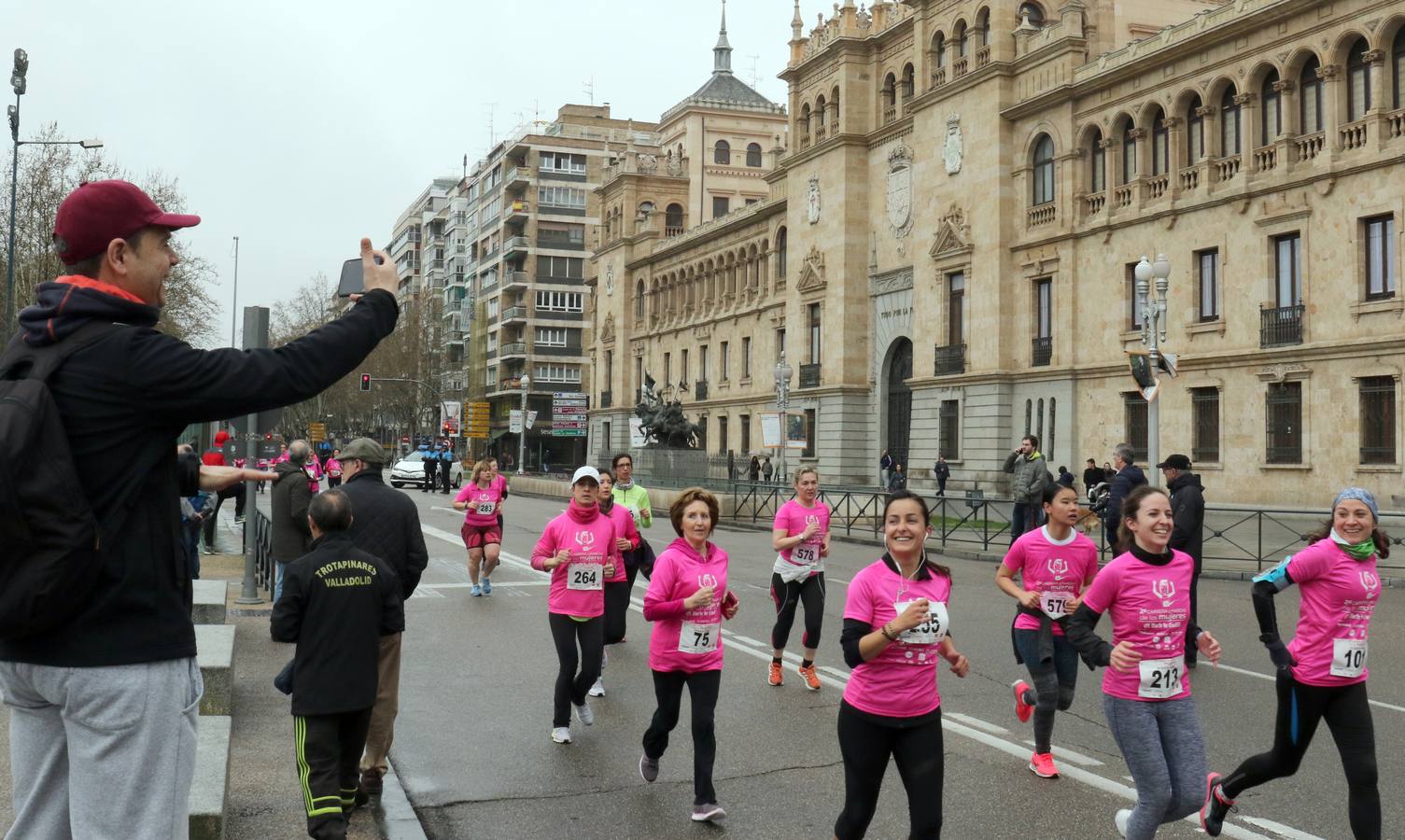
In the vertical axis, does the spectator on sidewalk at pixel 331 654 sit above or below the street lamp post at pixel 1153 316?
below

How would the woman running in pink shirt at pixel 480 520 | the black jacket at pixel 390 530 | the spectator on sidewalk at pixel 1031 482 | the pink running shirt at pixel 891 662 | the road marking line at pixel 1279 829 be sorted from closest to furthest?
the pink running shirt at pixel 891 662
the road marking line at pixel 1279 829
the black jacket at pixel 390 530
the woman running in pink shirt at pixel 480 520
the spectator on sidewalk at pixel 1031 482

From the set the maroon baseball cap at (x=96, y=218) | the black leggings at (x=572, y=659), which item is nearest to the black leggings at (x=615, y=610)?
the black leggings at (x=572, y=659)

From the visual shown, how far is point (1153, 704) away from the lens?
5.07m

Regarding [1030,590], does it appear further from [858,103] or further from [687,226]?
[687,226]

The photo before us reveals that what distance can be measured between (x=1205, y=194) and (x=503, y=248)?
209 ft

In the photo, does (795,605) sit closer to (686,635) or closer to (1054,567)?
(1054,567)

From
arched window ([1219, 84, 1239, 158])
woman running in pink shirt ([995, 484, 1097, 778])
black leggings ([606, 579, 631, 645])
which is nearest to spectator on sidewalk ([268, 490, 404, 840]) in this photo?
woman running in pink shirt ([995, 484, 1097, 778])

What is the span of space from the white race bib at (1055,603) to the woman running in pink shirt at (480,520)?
907 cm

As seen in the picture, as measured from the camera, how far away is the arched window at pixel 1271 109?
30.8 m

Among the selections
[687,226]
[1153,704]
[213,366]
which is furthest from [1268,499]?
[687,226]

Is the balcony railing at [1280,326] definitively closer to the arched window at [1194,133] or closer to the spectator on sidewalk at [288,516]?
the arched window at [1194,133]

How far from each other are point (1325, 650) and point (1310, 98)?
28530 mm

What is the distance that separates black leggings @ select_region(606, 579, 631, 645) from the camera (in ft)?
32.0

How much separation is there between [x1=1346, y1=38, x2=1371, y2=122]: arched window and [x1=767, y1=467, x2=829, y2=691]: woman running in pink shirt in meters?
24.4
